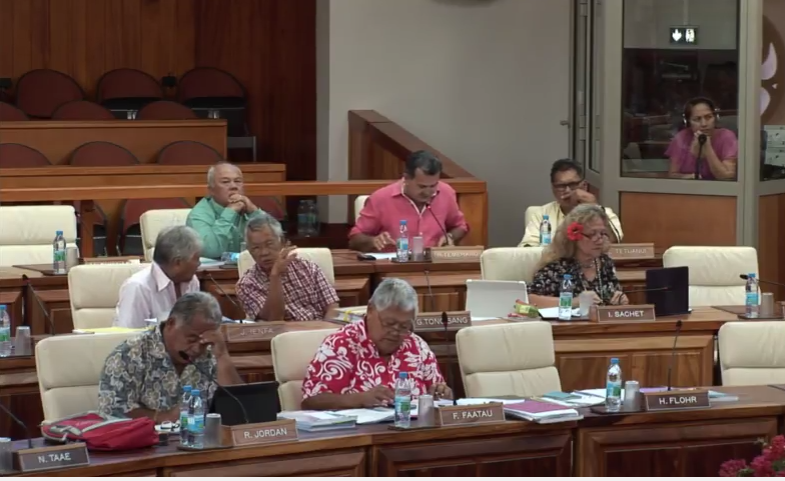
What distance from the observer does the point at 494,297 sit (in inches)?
240

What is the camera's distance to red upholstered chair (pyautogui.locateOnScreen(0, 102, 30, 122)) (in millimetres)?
10477

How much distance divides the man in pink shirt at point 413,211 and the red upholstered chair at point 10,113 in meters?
3.79

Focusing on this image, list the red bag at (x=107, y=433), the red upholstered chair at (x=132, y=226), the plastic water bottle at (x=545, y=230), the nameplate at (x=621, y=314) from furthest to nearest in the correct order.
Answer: the red upholstered chair at (x=132, y=226)
the plastic water bottle at (x=545, y=230)
the nameplate at (x=621, y=314)
the red bag at (x=107, y=433)

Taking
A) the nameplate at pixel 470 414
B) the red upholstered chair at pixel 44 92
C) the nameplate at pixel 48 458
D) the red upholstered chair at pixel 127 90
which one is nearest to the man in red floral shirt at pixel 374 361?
the nameplate at pixel 470 414

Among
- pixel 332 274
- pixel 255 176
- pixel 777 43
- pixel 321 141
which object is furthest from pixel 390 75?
pixel 332 274

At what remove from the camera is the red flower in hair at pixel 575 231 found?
20.7 ft

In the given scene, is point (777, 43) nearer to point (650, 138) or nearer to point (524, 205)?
point (650, 138)

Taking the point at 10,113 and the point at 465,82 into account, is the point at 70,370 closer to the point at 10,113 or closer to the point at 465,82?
the point at 10,113

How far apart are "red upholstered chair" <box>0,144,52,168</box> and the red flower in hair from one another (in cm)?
441

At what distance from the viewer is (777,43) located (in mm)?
8602

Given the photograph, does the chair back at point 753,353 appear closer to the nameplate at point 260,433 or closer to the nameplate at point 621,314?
the nameplate at point 621,314

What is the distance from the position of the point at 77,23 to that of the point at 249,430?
844cm

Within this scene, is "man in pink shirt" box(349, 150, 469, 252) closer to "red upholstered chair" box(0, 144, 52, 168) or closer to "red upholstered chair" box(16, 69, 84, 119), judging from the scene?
"red upholstered chair" box(0, 144, 52, 168)

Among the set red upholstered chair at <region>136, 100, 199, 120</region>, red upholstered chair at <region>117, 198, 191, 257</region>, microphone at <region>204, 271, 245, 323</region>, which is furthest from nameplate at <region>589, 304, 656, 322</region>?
red upholstered chair at <region>136, 100, 199, 120</region>
